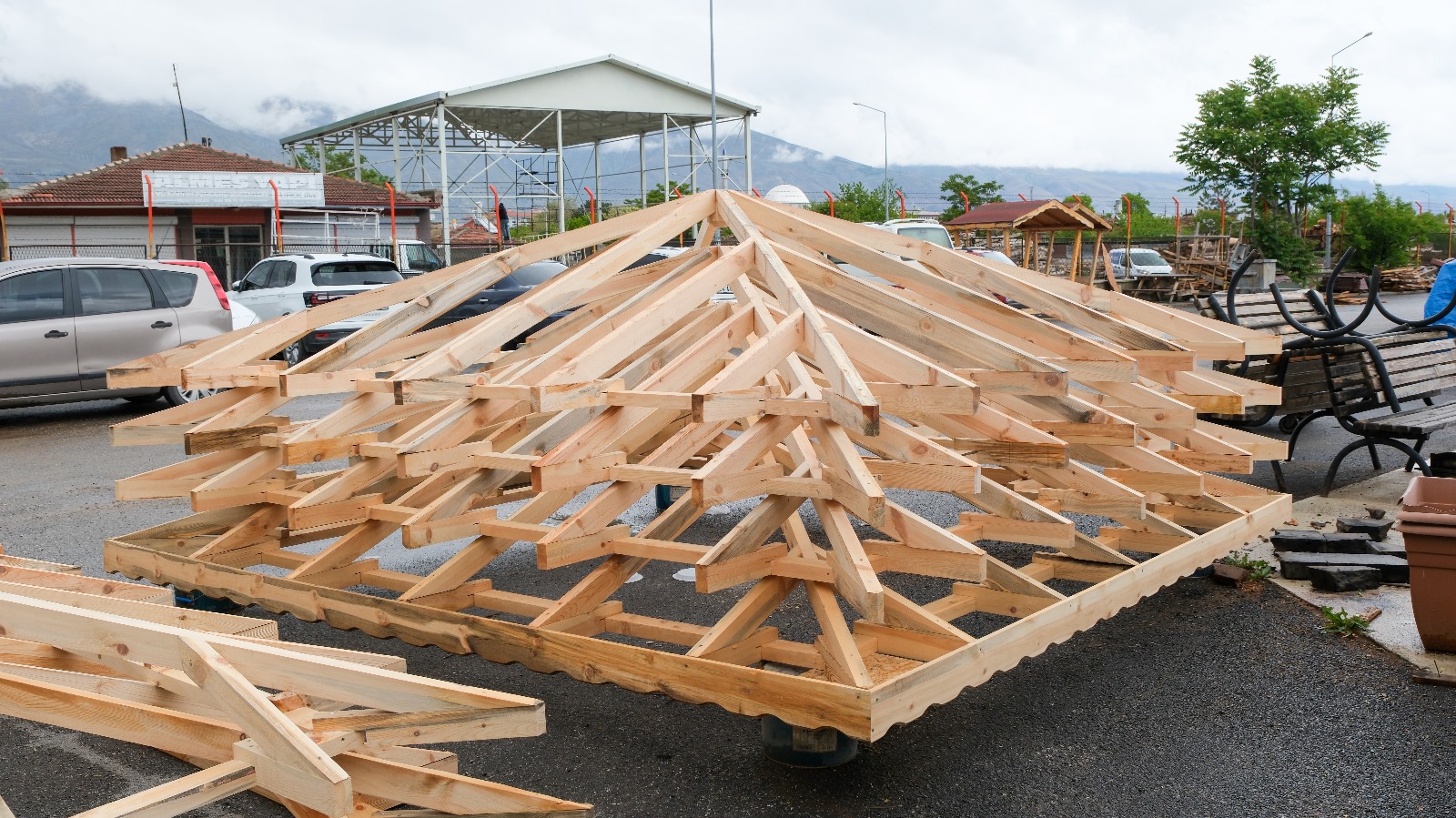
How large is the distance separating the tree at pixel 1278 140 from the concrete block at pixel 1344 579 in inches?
1600

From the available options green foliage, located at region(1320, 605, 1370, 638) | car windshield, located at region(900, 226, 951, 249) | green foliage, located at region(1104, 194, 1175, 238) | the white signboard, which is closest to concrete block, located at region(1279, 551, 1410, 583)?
green foliage, located at region(1320, 605, 1370, 638)

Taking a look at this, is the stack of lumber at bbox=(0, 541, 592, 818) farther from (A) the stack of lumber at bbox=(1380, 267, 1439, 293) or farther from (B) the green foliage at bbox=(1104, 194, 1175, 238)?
(B) the green foliage at bbox=(1104, 194, 1175, 238)

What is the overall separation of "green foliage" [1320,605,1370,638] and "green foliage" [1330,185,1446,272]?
40061mm

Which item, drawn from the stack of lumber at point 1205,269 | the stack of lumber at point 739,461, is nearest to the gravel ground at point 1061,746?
the stack of lumber at point 739,461

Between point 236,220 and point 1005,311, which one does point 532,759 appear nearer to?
point 1005,311

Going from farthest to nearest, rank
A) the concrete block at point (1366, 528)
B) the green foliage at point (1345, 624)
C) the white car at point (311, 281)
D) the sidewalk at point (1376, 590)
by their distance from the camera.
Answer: the white car at point (311, 281), the concrete block at point (1366, 528), the green foliage at point (1345, 624), the sidewalk at point (1376, 590)

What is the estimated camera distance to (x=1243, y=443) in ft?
21.9

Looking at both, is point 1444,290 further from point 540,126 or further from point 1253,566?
point 540,126

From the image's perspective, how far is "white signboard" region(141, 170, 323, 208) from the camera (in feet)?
99.8

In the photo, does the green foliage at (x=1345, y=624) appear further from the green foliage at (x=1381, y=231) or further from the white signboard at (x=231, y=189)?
the green foliage at (x=1381, y=231)

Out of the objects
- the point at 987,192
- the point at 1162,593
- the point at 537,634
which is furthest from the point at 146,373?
the point at 987,192

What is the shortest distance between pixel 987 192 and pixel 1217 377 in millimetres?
52624

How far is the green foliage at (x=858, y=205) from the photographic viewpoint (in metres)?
39.0

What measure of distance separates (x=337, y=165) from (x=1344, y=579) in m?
63.9
